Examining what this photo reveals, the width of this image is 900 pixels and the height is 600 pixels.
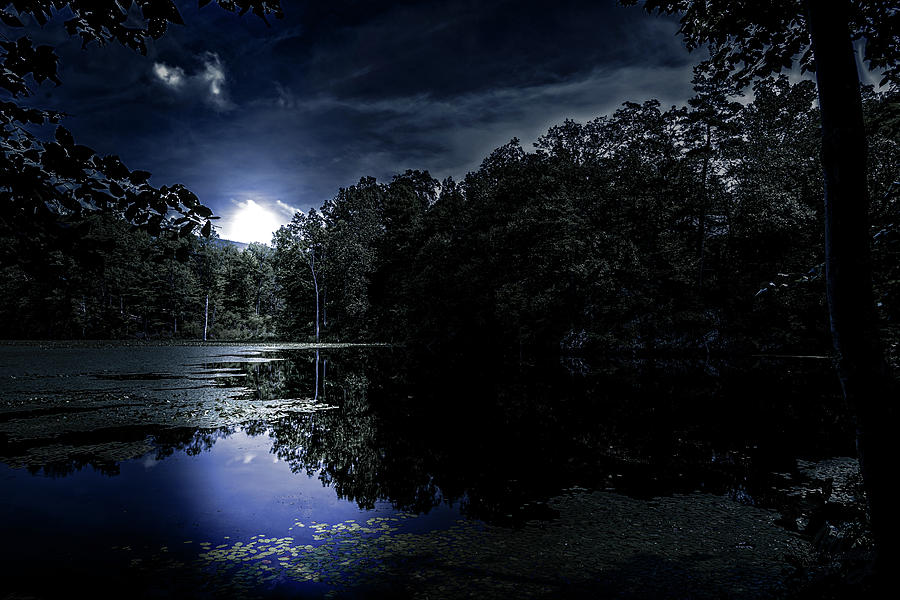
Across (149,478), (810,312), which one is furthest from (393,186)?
(149,478)

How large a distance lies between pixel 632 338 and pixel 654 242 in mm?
7750

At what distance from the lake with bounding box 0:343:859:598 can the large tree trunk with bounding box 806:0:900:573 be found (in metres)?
0.34

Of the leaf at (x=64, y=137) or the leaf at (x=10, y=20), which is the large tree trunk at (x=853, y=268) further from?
the leaf at (x=10, y=20)

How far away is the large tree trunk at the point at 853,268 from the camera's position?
9.91ft

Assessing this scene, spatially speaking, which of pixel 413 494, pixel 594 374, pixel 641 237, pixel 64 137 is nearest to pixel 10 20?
pixel 64 137

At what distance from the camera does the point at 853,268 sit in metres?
3.02

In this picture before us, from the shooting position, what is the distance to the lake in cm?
455

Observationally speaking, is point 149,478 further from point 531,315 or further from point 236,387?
point 531,315

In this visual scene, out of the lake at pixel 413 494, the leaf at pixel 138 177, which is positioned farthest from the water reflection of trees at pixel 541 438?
the leaf at pixel 138 177

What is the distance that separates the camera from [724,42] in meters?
5.25

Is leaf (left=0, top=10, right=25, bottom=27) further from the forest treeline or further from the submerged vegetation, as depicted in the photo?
the forest treeline

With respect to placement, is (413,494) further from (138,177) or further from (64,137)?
(64,137)

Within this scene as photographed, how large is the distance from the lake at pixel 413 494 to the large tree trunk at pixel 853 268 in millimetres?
341

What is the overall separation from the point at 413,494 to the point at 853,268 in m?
6.21
